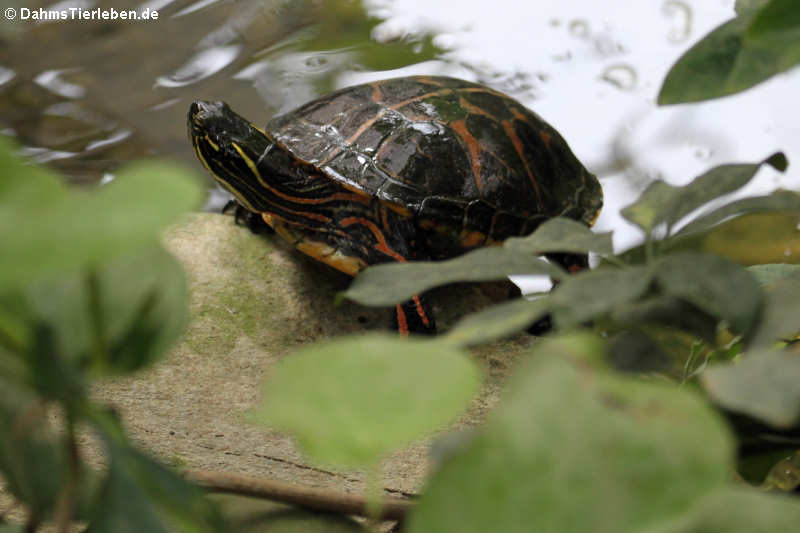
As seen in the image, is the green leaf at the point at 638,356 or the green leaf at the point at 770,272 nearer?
the green leaf at the point at 638,356

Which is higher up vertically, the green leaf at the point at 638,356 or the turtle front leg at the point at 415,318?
the green leaf at the point at 638,356

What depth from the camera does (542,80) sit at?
280 cm

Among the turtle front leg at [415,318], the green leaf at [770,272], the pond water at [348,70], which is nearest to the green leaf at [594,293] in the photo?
the green leaf at [770,272]

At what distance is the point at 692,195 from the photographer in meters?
0.51

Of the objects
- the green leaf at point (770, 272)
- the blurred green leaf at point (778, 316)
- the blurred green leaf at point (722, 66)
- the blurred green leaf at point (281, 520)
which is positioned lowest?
the blurred green leaf at point (281, 520)

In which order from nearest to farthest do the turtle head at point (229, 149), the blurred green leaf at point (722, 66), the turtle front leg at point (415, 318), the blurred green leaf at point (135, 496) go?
the blurred green leaf at point (135, 496)
the blurred green leaf at point (722, 66)
the turtle front leg at point (415, 318)
the turtle head at point (229, 149)

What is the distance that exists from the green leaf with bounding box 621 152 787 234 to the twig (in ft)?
0.89

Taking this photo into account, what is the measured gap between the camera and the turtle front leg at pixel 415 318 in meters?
1.56

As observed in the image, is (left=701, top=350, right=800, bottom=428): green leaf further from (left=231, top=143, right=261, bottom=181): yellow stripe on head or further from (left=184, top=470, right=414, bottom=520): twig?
(left=231, top=143, right=261, bottom=181): yellow stripe on head

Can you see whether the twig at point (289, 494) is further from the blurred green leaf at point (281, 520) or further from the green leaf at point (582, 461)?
the green leaf at point (582, 461)

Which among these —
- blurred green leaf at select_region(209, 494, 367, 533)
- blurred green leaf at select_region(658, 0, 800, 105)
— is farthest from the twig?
blurred green leaf at select_region(658, 0, 800, 105)

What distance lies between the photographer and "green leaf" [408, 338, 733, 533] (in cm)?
29

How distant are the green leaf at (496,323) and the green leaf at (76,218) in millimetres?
161

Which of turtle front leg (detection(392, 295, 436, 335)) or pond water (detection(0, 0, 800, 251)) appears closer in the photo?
turtle front leg (detection(392, 295, 436, 335))
